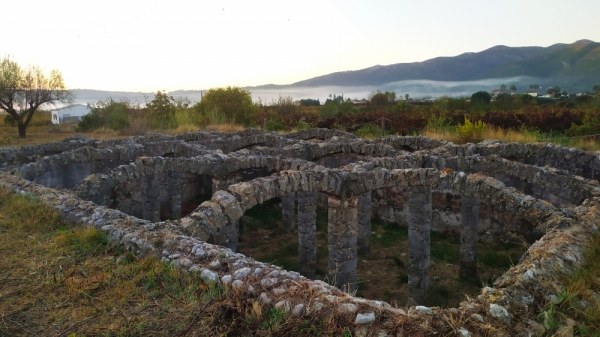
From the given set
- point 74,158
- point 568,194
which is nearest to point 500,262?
point 568,194

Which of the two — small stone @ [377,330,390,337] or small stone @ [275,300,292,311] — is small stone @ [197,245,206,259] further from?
small stone @ [377,330,390,337]

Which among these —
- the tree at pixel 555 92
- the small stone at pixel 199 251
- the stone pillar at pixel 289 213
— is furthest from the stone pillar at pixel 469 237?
the tree at pixel 555 92

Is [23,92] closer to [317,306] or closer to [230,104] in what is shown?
[230,104]

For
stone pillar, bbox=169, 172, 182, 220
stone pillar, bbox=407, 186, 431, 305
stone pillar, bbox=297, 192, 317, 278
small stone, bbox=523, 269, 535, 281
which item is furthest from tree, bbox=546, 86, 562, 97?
small stone, bbox=523, 269, 535, 281

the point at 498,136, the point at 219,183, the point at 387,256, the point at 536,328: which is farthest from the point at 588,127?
the point at 536,328

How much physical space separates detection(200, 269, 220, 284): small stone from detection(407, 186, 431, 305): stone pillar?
6879mm

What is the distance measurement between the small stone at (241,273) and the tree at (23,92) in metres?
36.3

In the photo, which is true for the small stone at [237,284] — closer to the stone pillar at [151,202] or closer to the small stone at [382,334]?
the small stone at [382,334]

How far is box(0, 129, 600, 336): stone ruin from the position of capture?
5.22 metres

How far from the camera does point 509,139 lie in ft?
65.7

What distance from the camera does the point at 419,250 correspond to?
11375 mm

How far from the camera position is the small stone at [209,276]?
5.74 meters

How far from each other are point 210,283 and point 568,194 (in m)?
9.84

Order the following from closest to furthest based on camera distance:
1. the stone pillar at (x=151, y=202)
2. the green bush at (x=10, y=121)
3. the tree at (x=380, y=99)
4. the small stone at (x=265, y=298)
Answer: the small stone at (x=265, y=298), the stone pillar at (x=151, y=202), the green bush at (x=10, y=121), the tree at (x=380, y=99)
